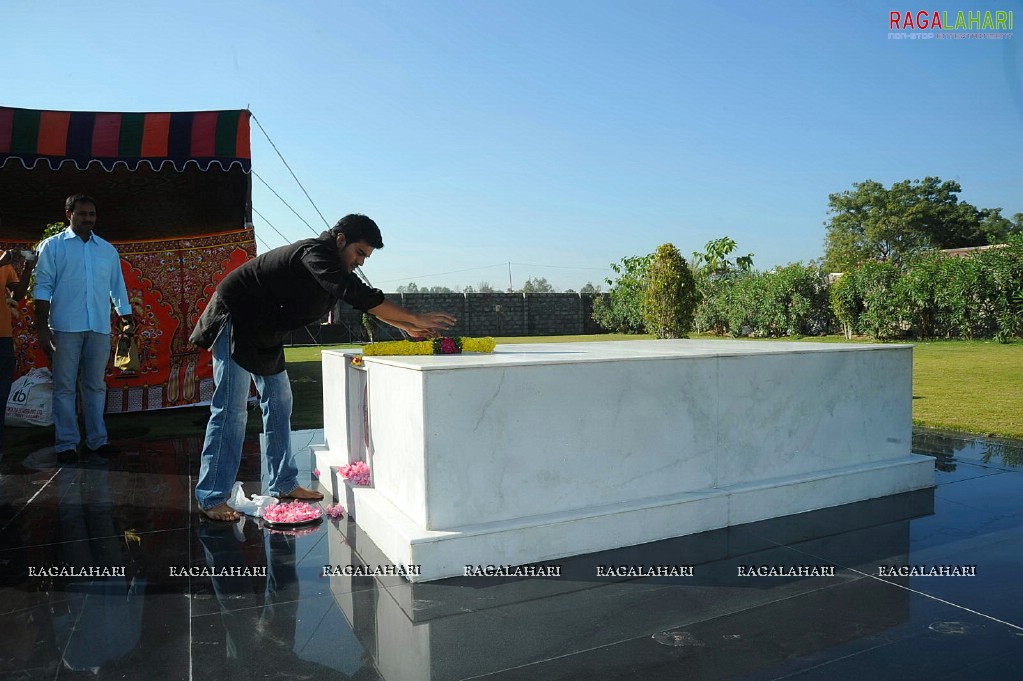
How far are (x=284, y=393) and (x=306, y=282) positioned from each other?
665 millimetres

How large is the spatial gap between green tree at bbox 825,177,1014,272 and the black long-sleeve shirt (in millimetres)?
36064

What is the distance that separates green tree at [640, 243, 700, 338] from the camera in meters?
13.1

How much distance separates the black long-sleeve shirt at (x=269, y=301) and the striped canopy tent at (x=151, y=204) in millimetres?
3676

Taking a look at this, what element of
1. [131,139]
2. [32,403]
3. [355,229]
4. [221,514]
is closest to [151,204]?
[131,139]

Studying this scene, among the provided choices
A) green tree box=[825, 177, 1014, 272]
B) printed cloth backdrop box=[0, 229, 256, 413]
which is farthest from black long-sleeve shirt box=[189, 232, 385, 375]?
green tree box=[825, 177, 1014, 272]

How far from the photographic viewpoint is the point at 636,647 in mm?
1879

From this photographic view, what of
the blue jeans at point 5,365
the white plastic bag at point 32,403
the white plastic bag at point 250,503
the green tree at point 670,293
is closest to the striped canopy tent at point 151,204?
the white plastic bag at point 32,403

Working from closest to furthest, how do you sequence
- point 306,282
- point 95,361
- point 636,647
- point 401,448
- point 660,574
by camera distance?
point 636,647, point 660,574, point 401,448, point 306,282, point 95,361

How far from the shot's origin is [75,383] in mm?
4660

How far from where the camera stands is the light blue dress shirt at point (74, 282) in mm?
4562

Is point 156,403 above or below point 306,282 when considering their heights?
below

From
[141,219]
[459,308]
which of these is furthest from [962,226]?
[141,219]

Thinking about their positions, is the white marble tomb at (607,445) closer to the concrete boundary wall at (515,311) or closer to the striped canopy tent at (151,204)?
the striped canopy tent at (151,204)

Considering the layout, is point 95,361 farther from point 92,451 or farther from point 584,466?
point 584,466
